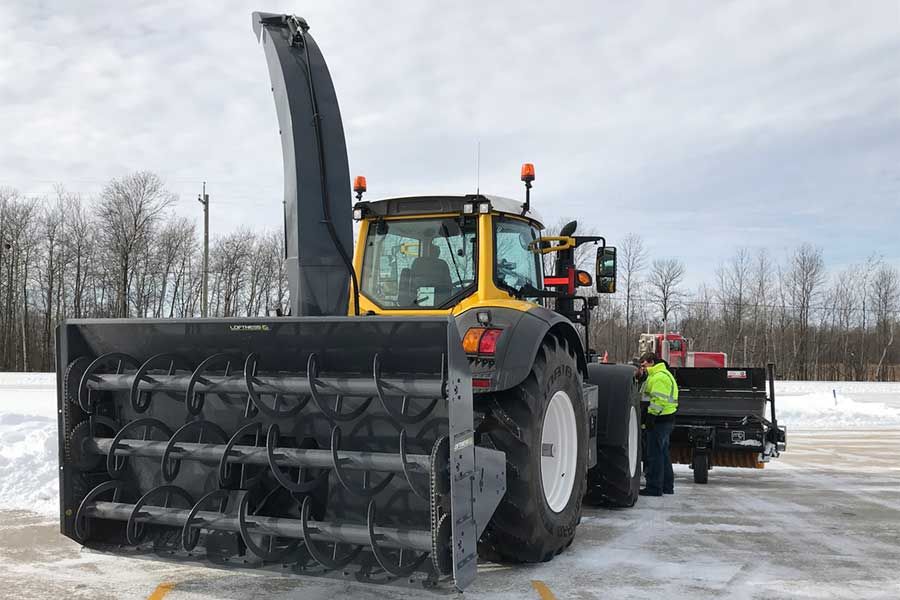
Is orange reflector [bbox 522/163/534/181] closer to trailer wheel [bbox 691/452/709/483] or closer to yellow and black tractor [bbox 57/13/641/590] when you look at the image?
yellow and black tractor [bbox 57/13/641/590]

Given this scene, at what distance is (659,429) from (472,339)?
4761mm

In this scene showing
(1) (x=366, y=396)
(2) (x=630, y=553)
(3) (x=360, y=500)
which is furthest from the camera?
(2) (x=630, y=553)

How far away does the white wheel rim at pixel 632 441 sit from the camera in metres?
7.44

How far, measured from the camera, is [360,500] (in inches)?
165

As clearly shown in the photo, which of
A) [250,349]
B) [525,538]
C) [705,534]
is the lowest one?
[705,534]

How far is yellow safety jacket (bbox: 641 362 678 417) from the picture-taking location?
8.52 m

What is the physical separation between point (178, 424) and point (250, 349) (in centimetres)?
74

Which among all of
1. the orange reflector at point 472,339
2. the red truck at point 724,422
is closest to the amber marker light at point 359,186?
the orange reflector at point 472,339

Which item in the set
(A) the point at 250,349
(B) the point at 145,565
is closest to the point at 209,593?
(B) the point at 145,565

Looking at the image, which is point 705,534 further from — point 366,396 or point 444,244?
point 366,396

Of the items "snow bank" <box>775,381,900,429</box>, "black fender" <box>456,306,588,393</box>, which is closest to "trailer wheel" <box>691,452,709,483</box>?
"black fender" <box>456,306,588,393</box>

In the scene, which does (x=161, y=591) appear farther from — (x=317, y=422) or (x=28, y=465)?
(x=28, y=465)

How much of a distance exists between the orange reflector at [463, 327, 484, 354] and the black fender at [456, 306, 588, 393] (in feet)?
0.16

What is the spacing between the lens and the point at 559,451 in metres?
5.41
